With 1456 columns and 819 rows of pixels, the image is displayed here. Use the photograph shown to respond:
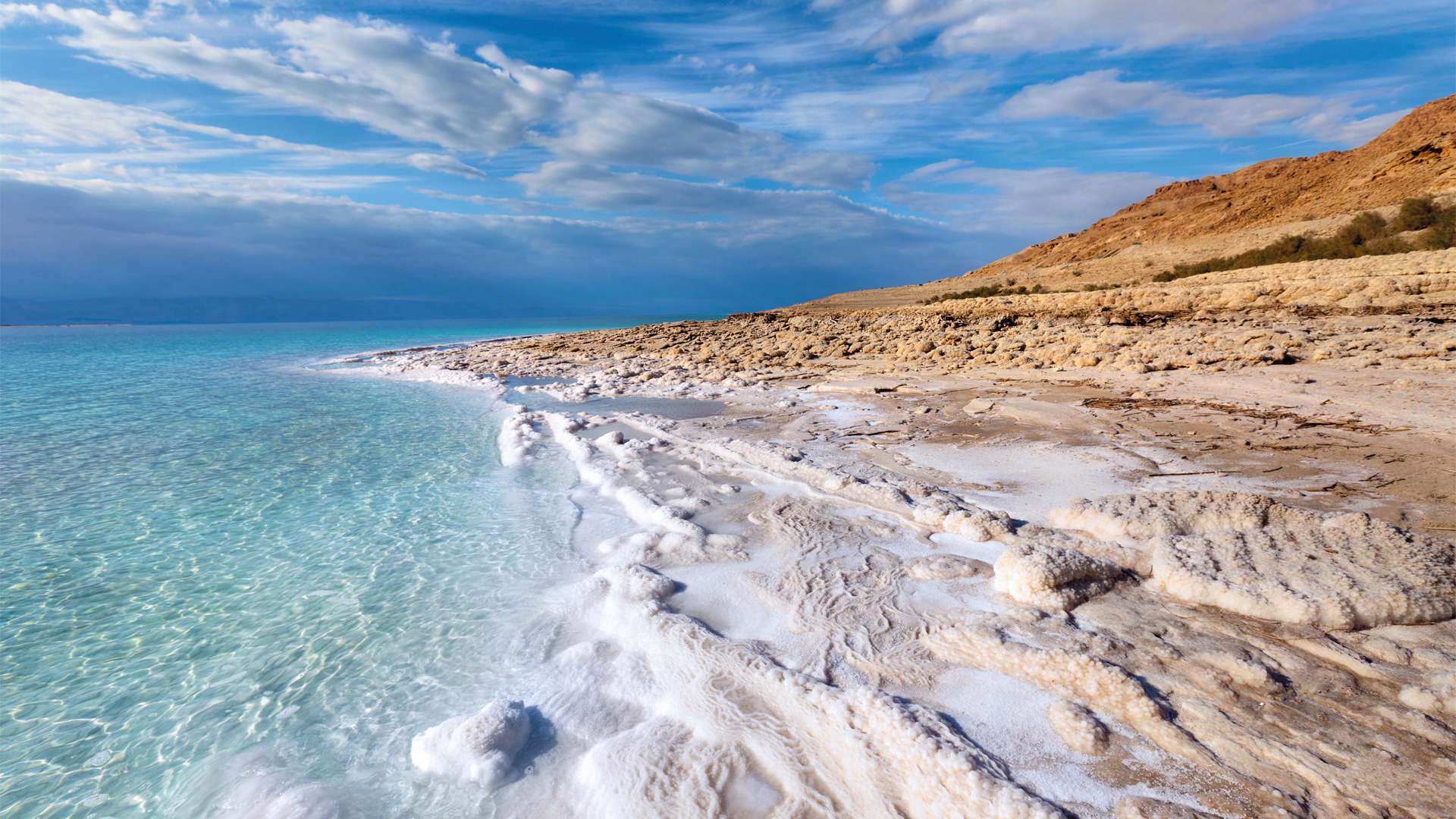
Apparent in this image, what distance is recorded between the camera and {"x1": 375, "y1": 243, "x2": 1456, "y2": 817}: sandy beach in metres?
2.45

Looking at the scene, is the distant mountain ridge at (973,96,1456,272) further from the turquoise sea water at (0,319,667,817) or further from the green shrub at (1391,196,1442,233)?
the turquoise sea water at (0,319,667,817)

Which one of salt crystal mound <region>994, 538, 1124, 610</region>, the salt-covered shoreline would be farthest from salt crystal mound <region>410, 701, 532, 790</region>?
salt crystal mound <region>994, 538, 1124, 610</region>

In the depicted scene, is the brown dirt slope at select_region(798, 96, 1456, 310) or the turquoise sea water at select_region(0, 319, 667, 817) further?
the brown dirt slope at select_region(798, 96, 1456, 310)

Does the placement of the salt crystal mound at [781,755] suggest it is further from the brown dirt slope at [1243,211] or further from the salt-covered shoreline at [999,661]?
the brown dirt slope at [1243,211]

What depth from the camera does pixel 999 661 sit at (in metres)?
3.14

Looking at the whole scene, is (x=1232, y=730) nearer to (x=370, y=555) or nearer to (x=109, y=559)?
(x=370, y=555)

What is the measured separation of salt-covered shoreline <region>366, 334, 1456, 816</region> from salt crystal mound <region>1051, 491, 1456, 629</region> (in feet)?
0.05

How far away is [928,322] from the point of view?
59.6ft

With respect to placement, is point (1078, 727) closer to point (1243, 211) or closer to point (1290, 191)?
point (1243, 211)

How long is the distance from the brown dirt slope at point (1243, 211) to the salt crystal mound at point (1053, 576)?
26.5m

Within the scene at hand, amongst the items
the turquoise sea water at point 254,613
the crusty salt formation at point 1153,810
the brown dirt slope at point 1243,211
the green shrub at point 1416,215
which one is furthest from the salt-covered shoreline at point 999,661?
the brown dirt slope at point 1243,211

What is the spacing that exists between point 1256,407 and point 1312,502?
11.2 ft

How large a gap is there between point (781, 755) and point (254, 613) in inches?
163

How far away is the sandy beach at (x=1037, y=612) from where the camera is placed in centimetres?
245
